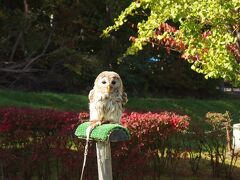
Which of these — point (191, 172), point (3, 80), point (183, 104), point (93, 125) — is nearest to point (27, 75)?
point (3, 80)

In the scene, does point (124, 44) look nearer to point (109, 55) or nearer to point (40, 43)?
point (109, 55)

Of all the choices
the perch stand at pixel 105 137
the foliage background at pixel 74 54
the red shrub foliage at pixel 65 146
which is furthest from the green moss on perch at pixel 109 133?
the foliage background at pixel 74 54

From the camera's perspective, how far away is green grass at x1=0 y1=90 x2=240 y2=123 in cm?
1419

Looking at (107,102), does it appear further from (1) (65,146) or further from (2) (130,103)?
(2) (130,103)

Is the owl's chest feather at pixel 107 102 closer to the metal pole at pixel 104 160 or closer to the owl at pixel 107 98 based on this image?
the owl at pixel 107 98

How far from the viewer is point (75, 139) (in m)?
6.77

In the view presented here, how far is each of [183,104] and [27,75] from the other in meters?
4.64

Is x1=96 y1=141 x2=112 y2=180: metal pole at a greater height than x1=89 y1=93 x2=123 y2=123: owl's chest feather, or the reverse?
x1=89 y1=93 x2=123 y2=123: owl's chest feather

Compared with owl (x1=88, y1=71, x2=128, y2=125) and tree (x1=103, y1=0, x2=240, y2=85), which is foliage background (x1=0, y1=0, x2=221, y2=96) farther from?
owl (x1=88, y1=71, x2=128, y2=125)

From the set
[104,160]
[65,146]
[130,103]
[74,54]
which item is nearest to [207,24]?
[65,146]

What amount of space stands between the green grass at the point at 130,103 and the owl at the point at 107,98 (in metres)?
8.78

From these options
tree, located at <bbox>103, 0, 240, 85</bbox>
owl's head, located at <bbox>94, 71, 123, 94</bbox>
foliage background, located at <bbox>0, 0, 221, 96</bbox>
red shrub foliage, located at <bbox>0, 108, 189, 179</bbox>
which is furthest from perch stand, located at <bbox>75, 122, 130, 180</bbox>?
foliage background, located at <bbox>0, 0, 221, 96</bbox>

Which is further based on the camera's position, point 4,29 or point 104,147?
point 4,29

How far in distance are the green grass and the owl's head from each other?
29.1 ft
